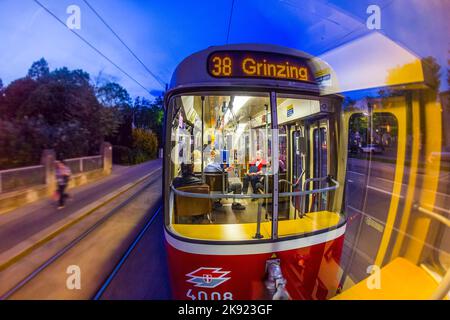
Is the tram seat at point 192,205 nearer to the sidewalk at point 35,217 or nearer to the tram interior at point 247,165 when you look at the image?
the tram interior at point 247,165

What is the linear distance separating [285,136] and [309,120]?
2.97 ft

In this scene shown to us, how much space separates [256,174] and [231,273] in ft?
7.82

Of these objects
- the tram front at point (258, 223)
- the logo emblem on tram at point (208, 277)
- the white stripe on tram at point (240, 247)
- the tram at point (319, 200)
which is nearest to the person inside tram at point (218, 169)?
the tram at point (319, 200)

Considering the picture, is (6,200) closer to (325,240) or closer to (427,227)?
(325,240)

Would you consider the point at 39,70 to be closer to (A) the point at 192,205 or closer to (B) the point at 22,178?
(B) the point at 22,178

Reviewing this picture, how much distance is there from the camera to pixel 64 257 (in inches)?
160

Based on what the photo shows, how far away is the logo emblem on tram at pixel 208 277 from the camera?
7.15 ft

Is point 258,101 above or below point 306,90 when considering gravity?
above

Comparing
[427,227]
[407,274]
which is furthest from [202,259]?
[427,227]

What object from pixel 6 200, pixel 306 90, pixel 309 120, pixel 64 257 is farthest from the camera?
pixel 6 200

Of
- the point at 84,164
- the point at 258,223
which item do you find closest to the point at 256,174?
the point at 258,223

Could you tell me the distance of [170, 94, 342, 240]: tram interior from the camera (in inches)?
104

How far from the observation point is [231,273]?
2178mm

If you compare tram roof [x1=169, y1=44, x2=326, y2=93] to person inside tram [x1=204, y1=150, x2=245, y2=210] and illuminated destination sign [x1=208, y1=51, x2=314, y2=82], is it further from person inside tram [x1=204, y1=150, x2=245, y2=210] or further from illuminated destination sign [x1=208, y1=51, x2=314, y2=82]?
person inside tram [x1=204, y1=150, x2=245, y2=210]
